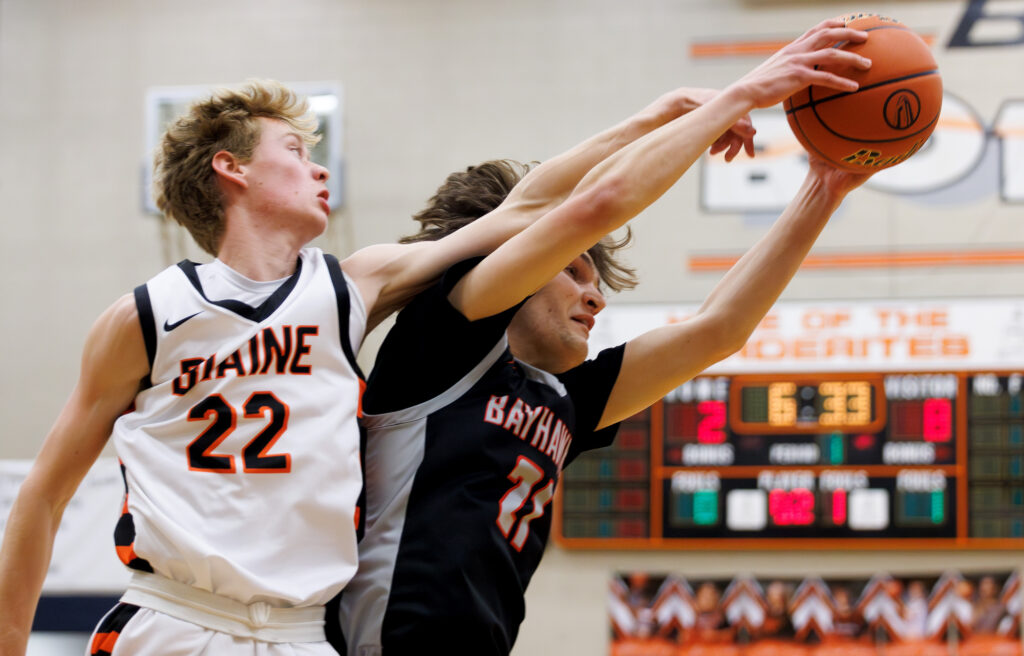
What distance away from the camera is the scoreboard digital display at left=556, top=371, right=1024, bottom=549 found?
6859 millimetres

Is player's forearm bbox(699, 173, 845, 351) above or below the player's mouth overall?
above

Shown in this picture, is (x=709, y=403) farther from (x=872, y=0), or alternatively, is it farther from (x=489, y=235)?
(x=489, y=235)

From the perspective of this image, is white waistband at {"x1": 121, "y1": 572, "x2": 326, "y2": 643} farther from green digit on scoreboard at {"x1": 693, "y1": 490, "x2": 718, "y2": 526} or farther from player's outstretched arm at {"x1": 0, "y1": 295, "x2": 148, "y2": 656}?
green digit on scoreboard at {"x1": 693, "y1": 490, "x2": 718, "y2": 526}

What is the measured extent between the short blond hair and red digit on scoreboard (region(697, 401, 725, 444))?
4.84m

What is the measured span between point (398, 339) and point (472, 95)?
591 centimetres

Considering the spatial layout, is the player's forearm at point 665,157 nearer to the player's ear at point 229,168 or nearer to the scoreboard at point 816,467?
the player's ear at point 229,168

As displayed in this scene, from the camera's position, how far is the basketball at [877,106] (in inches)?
102

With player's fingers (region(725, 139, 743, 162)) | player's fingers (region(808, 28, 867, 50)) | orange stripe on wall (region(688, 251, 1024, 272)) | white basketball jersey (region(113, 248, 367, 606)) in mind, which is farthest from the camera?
orange stripe on wall (region(688, 251, 1024, 272))

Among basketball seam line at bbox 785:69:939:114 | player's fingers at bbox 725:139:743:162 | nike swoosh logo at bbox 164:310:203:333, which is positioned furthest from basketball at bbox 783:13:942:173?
nike swoosh logo at bbox 164:310:203:333

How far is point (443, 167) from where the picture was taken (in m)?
8.16

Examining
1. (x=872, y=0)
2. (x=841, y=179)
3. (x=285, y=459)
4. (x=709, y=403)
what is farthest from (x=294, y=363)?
(x=872, y=0)

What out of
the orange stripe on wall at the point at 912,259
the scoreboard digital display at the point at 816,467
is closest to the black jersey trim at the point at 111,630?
the scoreboard digital display at the point at 816,467

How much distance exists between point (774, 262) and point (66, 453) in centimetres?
165

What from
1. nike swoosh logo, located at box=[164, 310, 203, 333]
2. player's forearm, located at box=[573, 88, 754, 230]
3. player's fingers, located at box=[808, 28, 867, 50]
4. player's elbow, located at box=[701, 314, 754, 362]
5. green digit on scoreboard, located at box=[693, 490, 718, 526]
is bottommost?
green digit on scoreboard, located at box=[693, 490, 718, 526]
